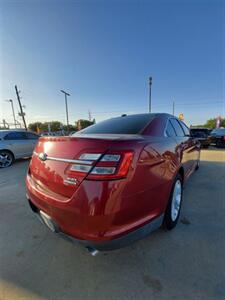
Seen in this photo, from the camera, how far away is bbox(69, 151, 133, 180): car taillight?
1225 millimetres

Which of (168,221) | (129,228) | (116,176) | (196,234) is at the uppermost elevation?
(116,176)

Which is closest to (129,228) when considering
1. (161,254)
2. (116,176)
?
(116,176)

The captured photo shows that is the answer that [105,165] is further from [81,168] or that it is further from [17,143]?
[17,143]

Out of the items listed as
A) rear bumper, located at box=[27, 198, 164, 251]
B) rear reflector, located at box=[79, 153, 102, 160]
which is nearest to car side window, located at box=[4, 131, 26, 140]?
rear bumper, located at box=[27, 198, 164, 251]

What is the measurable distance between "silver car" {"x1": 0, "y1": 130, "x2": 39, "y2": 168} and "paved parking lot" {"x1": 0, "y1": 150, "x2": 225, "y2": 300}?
4.24m

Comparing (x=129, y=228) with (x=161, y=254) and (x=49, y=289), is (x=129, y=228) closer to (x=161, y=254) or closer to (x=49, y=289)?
(x=161, y=254)

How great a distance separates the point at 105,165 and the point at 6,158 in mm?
6130

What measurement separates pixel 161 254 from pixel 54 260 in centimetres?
115

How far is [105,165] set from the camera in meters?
1.23

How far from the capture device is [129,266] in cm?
163

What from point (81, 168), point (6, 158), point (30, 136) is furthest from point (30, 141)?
point (81, 168)

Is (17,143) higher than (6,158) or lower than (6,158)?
higher

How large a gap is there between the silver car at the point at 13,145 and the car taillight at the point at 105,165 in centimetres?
587

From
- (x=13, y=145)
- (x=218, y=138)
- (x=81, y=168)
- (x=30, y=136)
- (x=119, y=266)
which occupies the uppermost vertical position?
(x=81, y=168)
